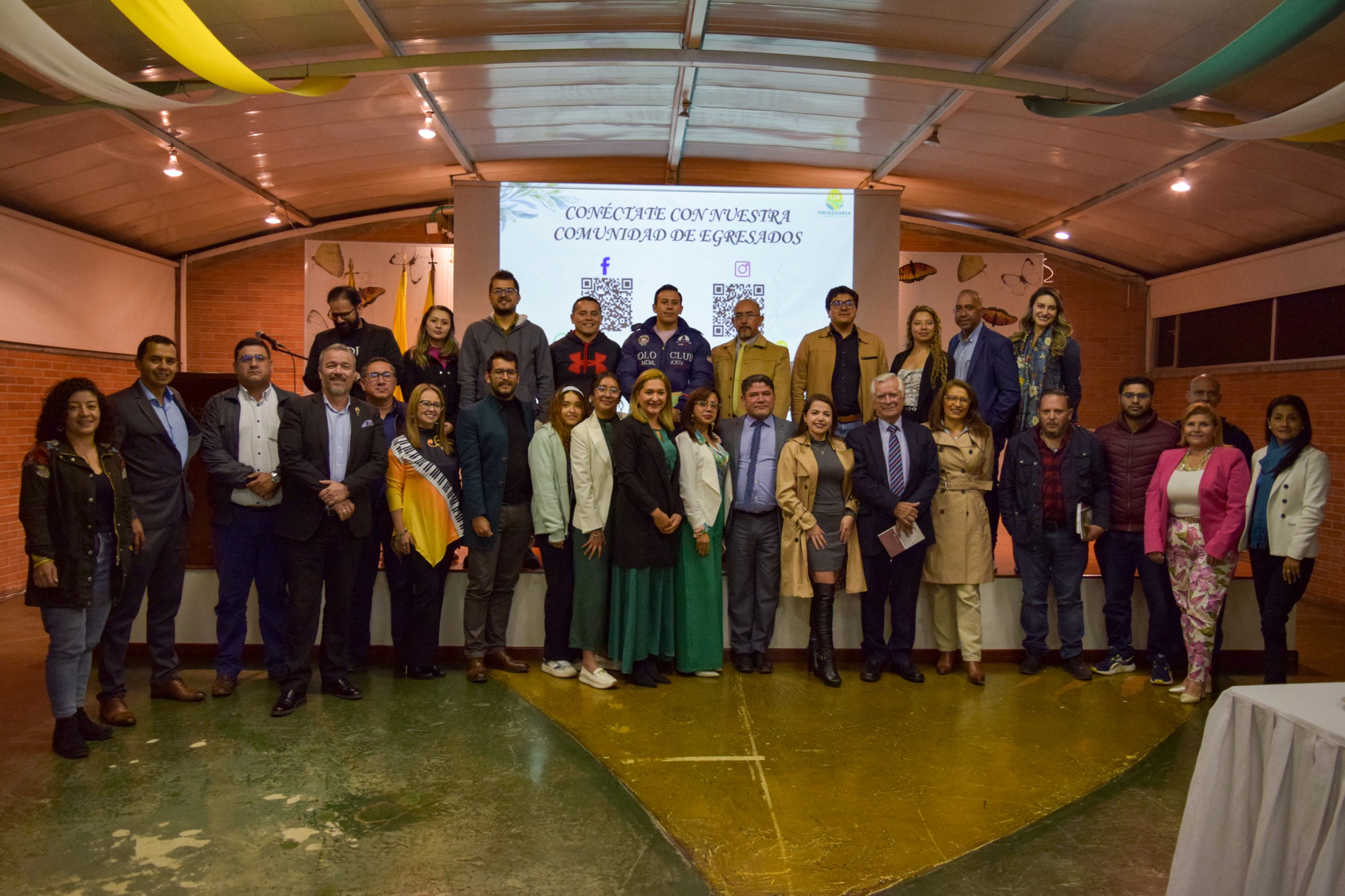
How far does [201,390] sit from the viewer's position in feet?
15.9

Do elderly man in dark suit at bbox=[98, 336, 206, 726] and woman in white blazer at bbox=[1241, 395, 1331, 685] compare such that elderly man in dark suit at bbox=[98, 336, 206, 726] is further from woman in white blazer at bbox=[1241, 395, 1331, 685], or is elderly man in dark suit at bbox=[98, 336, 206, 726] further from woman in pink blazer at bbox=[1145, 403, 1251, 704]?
woman in white blazer at bbox=[1241, 395, 1331, 685]

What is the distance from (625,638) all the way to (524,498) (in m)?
0.89

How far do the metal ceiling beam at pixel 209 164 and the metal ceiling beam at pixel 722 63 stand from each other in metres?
1.23

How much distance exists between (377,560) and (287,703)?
83 centimetres

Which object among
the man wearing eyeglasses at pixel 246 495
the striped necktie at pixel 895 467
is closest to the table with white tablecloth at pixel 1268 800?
the striped necktie at pixel 895 467

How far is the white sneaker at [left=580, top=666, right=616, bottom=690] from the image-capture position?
430cm

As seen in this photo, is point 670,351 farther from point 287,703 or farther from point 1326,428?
point 1326,428

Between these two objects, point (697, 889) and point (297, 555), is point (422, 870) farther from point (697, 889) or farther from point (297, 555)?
point (297, 555)

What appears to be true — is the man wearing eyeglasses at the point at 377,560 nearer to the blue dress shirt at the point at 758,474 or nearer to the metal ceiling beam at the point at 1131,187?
the blue dress shirt at the point at 758,474

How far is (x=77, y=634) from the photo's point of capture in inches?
132

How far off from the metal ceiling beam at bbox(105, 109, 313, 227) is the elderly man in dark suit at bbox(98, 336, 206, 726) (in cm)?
308

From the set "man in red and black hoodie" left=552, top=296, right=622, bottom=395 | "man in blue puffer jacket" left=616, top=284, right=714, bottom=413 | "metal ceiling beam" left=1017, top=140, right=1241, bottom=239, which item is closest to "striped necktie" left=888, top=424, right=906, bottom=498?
"man in blue puffer jacket" left=616, top=284, right=714, bottom=413

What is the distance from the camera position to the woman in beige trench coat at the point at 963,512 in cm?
448

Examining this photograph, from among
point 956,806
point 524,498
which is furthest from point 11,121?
point 956,806
